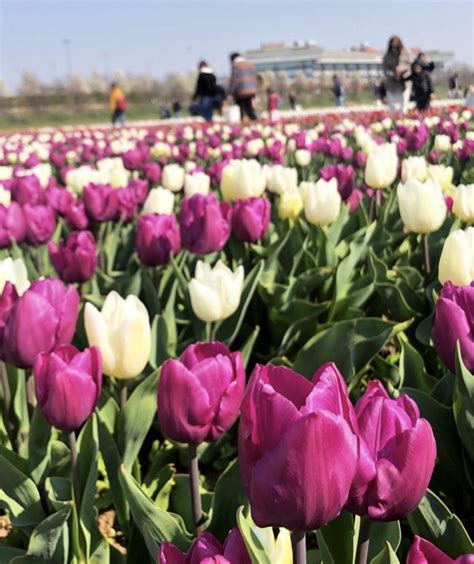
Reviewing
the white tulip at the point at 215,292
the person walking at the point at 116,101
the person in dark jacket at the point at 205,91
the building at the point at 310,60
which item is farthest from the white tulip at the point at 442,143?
the building at the point at 310,60

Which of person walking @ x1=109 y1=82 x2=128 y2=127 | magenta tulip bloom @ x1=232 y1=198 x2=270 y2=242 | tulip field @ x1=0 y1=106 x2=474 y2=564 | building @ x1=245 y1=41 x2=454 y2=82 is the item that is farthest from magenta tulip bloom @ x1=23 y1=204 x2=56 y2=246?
building @ x1=245 y1=41 x2=454 y2=82

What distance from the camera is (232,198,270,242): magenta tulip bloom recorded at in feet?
9.03

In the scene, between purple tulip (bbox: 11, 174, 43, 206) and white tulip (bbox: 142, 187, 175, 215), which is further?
purple tulip (bbox: 11, 174, 43, 206)

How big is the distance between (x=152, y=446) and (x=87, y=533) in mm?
854

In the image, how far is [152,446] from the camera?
234cm

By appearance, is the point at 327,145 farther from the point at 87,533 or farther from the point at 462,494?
the point at 87,533

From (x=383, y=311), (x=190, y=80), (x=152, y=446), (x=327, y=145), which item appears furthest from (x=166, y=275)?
(x=190, y=80)

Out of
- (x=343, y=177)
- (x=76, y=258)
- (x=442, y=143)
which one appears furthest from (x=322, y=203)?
(x=442, y=143)

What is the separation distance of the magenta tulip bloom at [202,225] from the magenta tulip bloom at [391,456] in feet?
5.41

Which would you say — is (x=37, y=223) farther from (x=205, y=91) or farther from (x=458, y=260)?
(x=205, y=91)

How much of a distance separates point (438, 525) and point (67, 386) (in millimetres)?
699

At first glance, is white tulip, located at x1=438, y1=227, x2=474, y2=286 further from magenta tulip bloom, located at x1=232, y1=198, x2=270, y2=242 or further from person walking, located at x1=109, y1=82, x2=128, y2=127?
person walking, located at x1=109, y1=82, x2=128, y2=127

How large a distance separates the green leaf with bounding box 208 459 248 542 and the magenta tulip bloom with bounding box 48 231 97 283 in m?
1.13

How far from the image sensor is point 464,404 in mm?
1515
